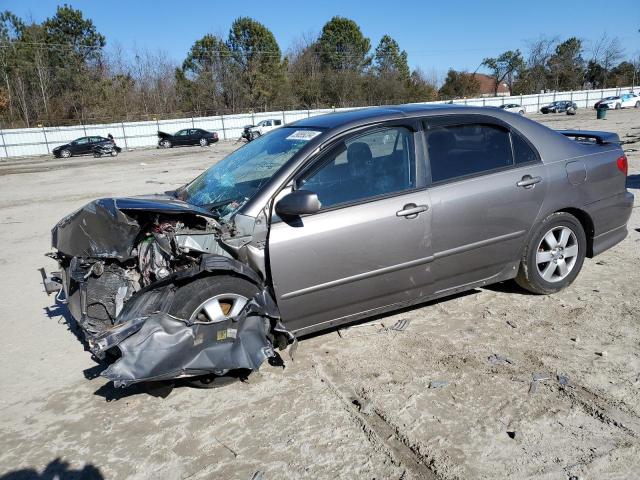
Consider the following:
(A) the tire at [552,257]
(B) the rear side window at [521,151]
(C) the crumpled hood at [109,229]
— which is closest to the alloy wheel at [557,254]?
(A) the tire at [552,257]

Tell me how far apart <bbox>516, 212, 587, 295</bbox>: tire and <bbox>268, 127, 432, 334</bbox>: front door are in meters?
1.09

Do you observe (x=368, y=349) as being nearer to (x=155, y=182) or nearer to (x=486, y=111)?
(x=486, y=111)

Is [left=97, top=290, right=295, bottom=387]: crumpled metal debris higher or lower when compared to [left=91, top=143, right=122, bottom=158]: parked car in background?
lower

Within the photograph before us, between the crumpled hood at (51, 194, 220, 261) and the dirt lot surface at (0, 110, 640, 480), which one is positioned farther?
the crumpled hood at (51, 194, 220, 261)

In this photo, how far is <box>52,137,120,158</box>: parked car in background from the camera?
3247 cm

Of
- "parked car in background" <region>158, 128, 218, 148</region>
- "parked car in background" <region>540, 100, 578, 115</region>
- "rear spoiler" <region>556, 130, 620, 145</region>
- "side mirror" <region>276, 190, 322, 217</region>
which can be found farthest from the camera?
"parked car in background" <region>540, 100, 578, 115</region>

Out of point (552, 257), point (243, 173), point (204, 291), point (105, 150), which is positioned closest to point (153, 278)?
point (204, 291)

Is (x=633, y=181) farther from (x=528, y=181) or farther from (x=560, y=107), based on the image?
(x=560, y=107)

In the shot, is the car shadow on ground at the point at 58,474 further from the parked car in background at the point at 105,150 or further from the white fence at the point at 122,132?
the white fence at the point at 122,132

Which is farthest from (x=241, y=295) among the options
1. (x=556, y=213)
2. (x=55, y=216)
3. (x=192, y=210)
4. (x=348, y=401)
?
(x=55, y=216)

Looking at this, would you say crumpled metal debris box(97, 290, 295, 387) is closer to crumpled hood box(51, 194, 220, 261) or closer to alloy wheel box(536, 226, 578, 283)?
crumpled hood box(51, 194, 220, 261)

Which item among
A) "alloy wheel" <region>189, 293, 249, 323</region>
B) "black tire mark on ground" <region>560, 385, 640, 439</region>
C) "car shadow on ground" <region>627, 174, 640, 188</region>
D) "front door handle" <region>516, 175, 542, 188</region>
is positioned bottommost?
"black tire mark on ground" <region>560, 385, 640, 439</region>

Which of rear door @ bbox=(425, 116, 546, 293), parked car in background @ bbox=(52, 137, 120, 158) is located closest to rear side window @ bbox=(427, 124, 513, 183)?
rear door @ bbox=(425, 116, 546, 293)

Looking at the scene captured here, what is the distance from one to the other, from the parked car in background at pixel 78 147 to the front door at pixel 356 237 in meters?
32.6
